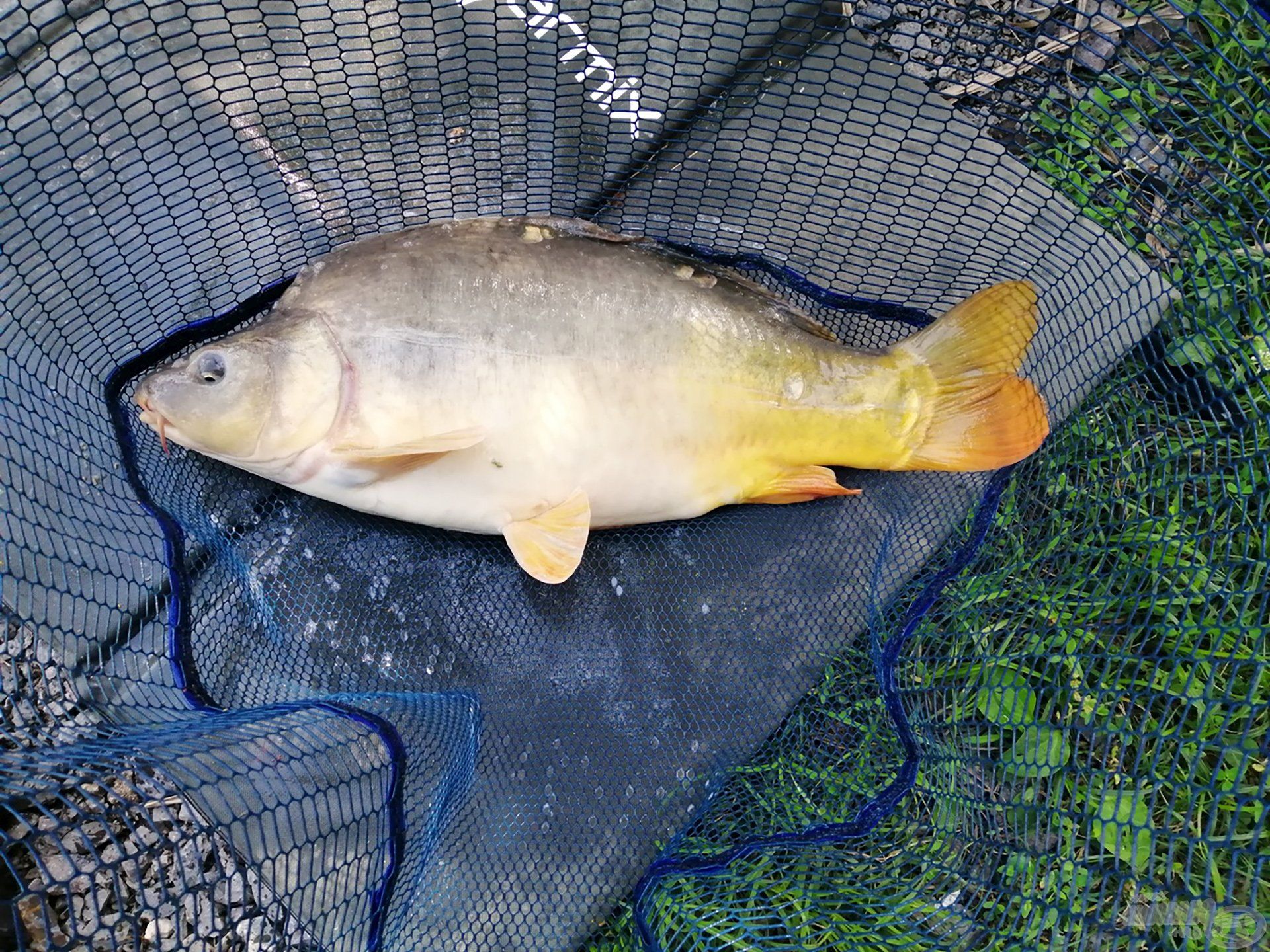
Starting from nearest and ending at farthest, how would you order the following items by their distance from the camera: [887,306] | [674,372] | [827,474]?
[674,372] → [827,474] → [887,306]

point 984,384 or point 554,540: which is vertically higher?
point 984,384

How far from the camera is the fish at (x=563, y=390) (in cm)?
187

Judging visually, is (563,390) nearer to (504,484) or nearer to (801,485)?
(504,484)

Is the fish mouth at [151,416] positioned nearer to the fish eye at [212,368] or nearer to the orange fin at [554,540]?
the fish eye at [212,368]

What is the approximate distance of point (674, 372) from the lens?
6.46 feet

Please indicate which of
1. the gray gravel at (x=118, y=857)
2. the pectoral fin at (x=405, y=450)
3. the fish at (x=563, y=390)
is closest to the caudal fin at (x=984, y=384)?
the fish at (x=563, y=390)

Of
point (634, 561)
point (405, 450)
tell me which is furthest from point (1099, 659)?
point (405, 450)

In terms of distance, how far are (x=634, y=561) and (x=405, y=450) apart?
2.11 ft

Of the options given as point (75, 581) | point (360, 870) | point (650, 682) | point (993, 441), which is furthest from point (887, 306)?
point (75, 581)

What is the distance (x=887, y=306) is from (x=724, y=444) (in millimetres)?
597

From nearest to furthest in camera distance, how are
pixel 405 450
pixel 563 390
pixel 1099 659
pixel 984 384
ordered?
pixel 405 450 < pixel 563 390 < pixel 984 384 < pixel 1099 659

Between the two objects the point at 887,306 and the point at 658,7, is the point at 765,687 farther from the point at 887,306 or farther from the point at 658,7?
the point at 658,7

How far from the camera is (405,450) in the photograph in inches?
71.6

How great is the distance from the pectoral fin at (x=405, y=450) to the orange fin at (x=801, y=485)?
679 millimetres
